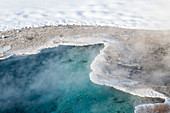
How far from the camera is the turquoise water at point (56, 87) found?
8.38ft

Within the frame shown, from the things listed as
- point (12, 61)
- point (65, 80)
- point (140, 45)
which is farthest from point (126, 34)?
point (12, 61)

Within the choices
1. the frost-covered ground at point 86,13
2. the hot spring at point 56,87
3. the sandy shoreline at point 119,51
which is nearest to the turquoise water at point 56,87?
the hot spring at point 56,87

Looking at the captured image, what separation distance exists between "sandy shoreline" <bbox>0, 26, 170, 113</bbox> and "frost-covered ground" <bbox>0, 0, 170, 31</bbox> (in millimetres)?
516

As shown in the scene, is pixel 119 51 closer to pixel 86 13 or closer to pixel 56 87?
pixel 56 87

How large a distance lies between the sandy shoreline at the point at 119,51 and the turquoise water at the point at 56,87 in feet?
0.62

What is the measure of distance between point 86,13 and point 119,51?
3.07 meters

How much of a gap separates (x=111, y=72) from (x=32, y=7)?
18.2ft

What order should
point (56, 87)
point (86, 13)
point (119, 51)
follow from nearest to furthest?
1. point (56, 87)
2. point (119, 51)
3. point (86, 13)

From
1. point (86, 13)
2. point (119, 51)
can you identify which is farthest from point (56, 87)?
point (86, 13)

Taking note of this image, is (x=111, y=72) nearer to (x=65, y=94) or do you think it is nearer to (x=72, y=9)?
(x=65, y=94)

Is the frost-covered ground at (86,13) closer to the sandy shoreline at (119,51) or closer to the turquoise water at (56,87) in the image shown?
the sandy shoreline at (119,51)

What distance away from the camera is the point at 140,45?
3.97 m

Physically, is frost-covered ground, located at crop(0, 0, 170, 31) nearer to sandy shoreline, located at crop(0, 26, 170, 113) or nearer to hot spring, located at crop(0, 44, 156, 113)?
sandy shoreline, located at crop(0, 26, 170, 113)

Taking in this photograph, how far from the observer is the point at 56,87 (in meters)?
2.94
